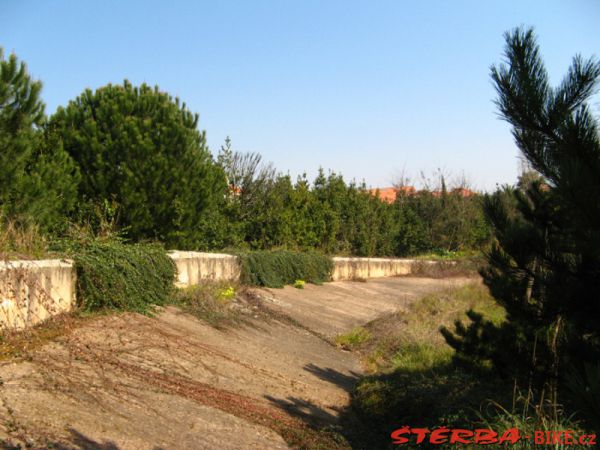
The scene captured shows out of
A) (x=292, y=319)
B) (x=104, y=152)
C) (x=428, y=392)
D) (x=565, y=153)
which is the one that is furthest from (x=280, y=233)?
(x=565, y=153)

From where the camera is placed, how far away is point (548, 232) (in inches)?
215

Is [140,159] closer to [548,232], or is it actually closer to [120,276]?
[120,276]

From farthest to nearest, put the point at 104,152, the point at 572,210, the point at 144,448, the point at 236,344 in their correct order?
1. the point at 104,152
2. the point at 236,344
3. the point at 144,448
4. the point at 572,210

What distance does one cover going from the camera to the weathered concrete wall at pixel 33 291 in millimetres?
6535

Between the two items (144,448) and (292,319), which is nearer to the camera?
(144,448)

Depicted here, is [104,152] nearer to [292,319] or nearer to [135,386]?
[292,319]

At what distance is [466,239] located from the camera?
116 feet

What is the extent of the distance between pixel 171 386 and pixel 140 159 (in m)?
6.88

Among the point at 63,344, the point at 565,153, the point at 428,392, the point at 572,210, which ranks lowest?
the point at 428,392

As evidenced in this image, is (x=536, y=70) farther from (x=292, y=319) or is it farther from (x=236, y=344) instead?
(x=292, y=319)

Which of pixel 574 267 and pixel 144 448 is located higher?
pixel 574 267

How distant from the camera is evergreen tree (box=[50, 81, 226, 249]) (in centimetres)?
1238

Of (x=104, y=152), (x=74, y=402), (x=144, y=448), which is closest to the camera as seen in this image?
(x=144, y=448)

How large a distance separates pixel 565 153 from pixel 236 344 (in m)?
6.81
